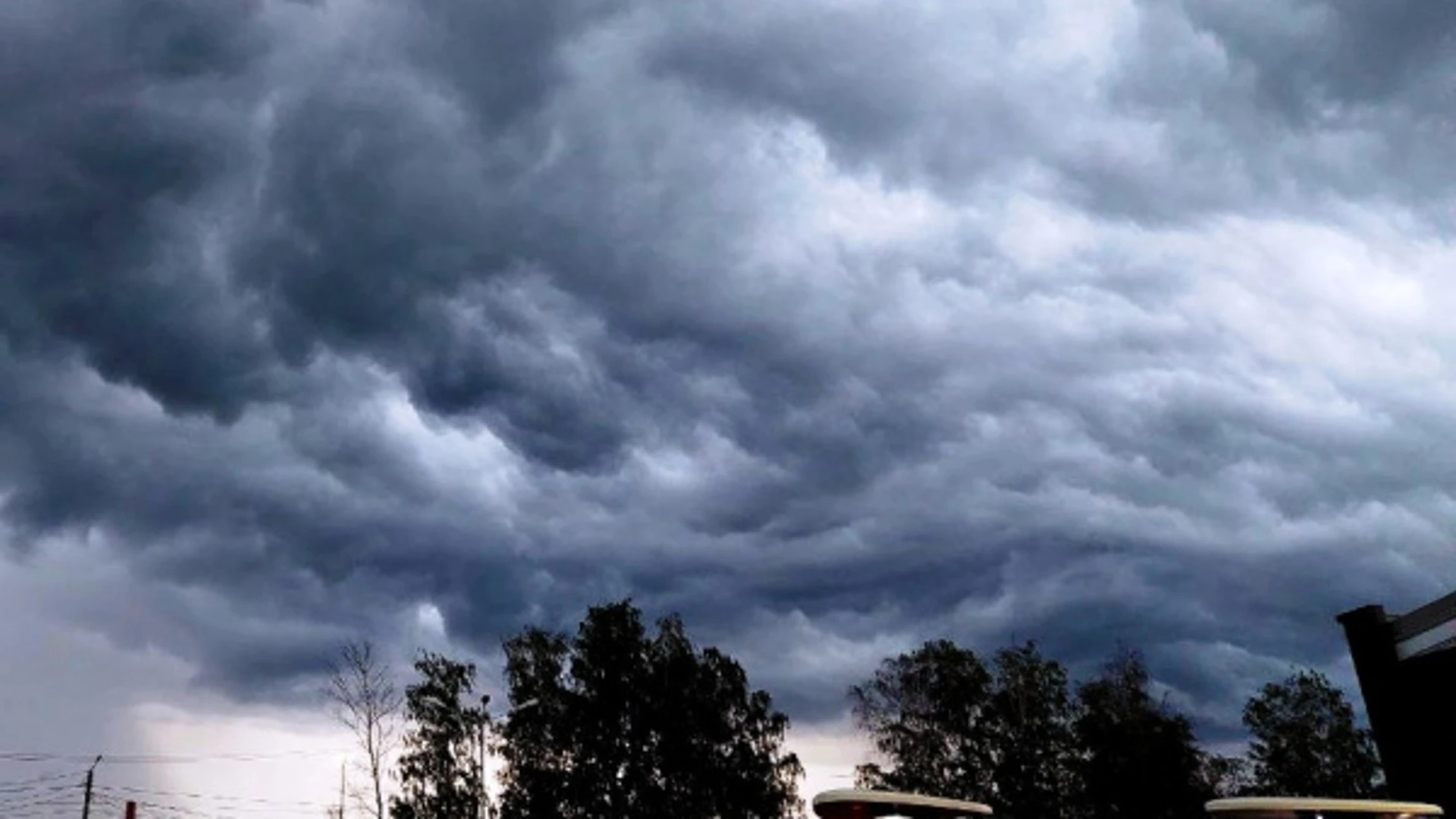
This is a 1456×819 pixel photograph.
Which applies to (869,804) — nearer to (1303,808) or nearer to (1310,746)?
(1303,808)

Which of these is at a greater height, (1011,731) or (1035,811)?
(1011,731)

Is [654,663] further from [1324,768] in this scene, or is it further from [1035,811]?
[1324,768]

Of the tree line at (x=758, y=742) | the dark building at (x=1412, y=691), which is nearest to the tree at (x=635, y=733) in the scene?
the tree line at (x=758, y=742)

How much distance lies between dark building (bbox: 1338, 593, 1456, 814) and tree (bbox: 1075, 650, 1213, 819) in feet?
93.7

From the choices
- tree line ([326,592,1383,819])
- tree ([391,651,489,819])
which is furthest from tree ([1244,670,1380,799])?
tree ([391,651,489,819])

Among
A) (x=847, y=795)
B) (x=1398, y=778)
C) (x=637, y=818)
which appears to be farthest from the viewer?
(x=637, y=818)

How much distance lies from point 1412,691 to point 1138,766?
1189 inches

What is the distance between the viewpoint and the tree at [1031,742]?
70.9 metres

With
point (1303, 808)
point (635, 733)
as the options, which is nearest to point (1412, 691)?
point (1303, 808)

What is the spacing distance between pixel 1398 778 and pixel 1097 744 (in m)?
30.8

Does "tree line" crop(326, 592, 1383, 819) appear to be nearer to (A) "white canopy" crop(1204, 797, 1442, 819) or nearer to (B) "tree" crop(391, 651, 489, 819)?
(B) "tree" crop(391, 651, 489, 819)

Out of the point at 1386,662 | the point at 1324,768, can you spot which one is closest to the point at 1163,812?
the point at 1324,768

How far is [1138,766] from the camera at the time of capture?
70.3m

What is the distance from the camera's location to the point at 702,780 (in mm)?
68312
